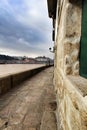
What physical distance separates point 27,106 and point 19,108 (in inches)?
9.8

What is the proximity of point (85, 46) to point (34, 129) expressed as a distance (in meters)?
1.55

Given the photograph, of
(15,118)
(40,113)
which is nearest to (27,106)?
(40,113)

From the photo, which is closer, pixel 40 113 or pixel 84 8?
pixel 84 8

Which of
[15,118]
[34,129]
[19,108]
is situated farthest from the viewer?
[19,108]

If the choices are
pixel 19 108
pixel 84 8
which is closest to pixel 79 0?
pixel 84 8

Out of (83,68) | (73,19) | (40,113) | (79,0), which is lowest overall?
(40,113)

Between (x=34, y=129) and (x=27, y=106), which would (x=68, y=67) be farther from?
(x=27, y=106)

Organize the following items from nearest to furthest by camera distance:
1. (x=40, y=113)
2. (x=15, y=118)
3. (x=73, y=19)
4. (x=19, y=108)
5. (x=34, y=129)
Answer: (x=73, y=19), (x=34, y=129), (x=15, y=118), (x=40, y=113), (x=19, y=108)

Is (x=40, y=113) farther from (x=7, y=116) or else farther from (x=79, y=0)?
A: (x=79, y=0)

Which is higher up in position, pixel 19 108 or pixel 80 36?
pixel 80 36

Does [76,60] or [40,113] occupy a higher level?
[76,60]

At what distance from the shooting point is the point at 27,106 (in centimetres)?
391

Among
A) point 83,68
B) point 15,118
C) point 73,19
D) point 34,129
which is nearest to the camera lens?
point 83,68

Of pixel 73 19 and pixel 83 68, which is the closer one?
pixel 83 68
